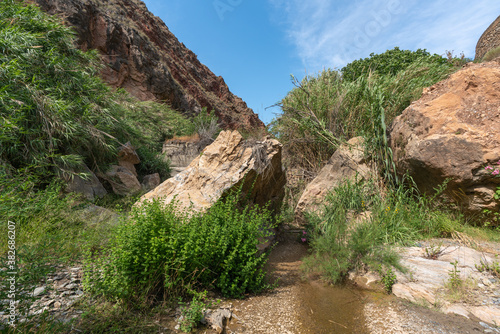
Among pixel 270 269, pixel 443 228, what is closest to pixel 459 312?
pixel 443 228

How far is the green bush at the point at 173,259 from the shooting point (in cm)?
207

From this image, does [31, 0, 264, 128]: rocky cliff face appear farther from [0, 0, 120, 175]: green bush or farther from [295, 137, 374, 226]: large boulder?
[0, 0, 120, 175]: green bush

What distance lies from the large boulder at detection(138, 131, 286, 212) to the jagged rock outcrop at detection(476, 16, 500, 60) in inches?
779

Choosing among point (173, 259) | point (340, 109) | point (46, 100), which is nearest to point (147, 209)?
point (173, 259)

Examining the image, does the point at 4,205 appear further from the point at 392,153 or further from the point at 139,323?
the point at 392,153

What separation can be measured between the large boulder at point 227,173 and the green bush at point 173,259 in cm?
87

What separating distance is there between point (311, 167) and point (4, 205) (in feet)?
17.9

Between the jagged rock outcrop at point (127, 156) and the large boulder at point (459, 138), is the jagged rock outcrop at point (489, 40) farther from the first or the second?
the jagged rock outcrop at point (127, 156)

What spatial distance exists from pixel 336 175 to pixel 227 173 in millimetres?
2262

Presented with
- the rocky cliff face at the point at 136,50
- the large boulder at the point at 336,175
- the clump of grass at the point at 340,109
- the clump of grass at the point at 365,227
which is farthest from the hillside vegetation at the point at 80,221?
the rocky cliff face at the point at 136,50

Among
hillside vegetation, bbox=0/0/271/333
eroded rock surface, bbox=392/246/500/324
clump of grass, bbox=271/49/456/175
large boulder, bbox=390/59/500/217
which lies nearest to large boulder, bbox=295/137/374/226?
clump of grass, bbox=271/49/456/175

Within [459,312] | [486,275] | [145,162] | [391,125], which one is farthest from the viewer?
[145,162]

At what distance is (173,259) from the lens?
2238 millimetres

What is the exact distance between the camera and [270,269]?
3436 mm
